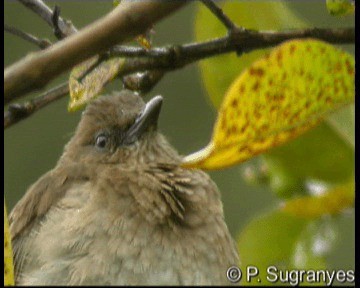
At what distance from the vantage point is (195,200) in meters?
2.71

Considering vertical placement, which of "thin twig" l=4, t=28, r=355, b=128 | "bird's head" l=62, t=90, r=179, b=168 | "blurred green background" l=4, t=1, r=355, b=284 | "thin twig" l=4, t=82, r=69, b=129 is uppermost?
"thin twig" l=4, t=82, r=69, b=129

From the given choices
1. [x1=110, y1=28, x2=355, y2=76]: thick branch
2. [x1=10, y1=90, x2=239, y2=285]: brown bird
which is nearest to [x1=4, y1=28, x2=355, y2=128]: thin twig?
[x1=110, y1=28, x2=355, y2=76]: thick branch

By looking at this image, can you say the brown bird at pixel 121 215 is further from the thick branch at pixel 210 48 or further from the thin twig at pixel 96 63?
the thin twig at pixel 96 63

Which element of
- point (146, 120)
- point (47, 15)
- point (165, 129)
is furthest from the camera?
point (165, 129)

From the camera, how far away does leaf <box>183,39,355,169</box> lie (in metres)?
1.29

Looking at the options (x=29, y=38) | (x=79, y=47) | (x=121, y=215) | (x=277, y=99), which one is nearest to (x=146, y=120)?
(x=121, y=215)

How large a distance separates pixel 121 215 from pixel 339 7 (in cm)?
138

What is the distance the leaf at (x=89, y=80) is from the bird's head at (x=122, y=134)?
1.42m

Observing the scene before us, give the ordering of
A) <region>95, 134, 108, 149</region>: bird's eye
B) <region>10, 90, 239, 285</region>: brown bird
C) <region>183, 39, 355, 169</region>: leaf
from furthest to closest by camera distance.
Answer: <region>95, 134, 108, 149</region>: bird's eye → <region>10, 90, 239, 285</region>: brown bird → <region>183, 39, 355, 169</region>: leaf

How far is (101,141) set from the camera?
3084 millimetres

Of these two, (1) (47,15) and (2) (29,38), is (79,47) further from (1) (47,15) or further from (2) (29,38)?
(1) (47,15)

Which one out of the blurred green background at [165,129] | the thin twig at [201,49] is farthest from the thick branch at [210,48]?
the blurred green background at [165,129]

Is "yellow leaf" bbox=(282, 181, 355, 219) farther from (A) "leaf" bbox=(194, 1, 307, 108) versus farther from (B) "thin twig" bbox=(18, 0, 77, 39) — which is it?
(B) "thin twig" bbox=(18, 0, 77, 39)

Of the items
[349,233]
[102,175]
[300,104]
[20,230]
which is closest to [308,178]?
[300,104]
